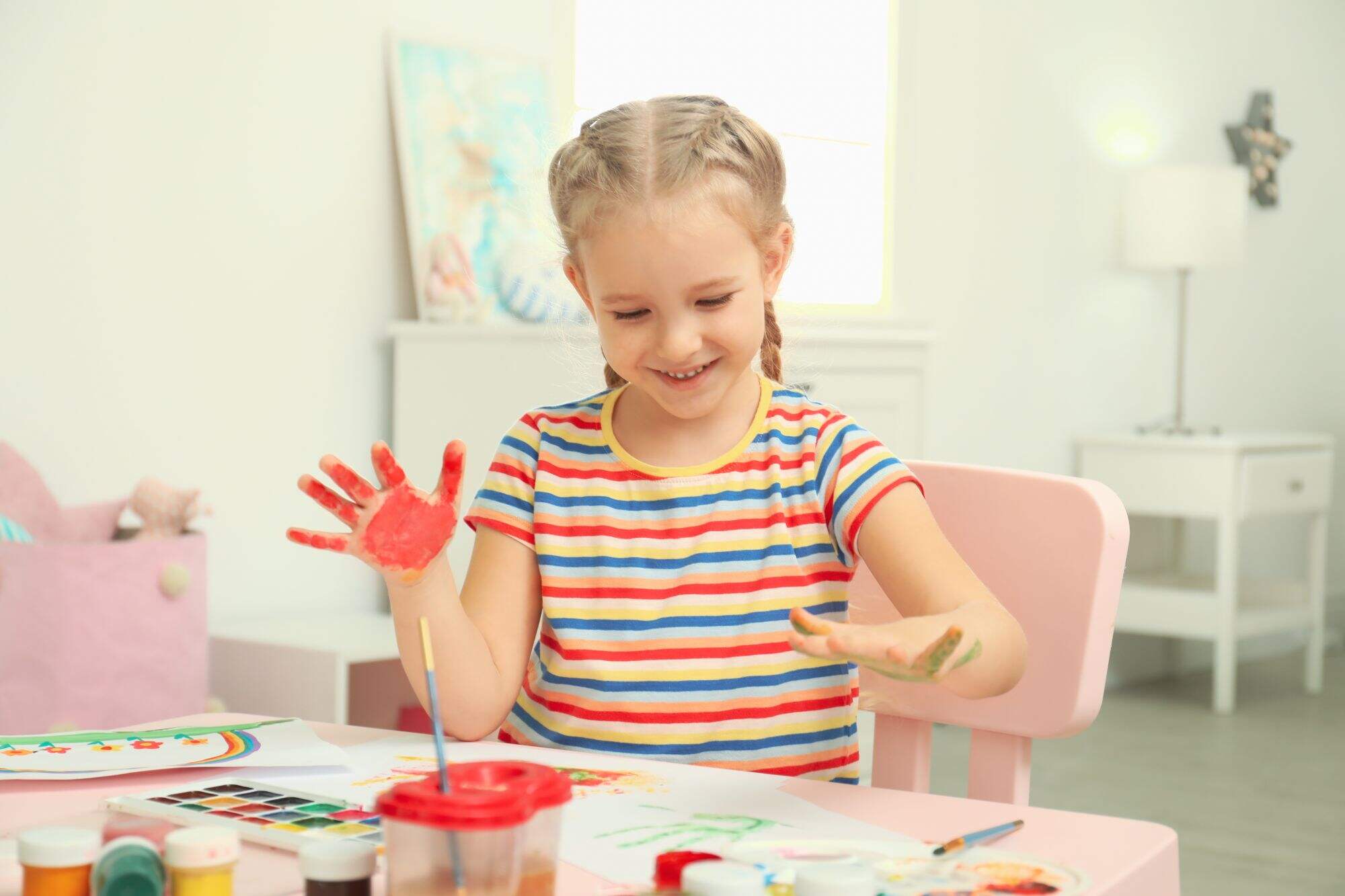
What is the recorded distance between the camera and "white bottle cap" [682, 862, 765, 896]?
513 mm

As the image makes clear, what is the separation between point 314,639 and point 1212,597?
2.46m

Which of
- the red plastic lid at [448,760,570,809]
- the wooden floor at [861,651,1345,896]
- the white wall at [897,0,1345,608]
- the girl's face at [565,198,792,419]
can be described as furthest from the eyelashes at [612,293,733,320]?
the white wall at [897,0,1345,608]

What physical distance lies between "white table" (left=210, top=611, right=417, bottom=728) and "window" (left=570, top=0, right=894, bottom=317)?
126cm

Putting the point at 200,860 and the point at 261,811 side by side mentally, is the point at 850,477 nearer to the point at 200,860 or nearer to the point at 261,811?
the point at 261,811

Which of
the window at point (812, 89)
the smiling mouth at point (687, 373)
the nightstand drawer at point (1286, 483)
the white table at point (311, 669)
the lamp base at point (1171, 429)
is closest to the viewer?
the smiling mouth at point (687, 373)

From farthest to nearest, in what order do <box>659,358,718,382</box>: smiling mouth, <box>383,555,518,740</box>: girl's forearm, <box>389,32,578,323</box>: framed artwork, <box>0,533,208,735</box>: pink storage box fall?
<box>389,32,578,323</box>: framed artwork → <box>0,533,208,735</box>: pink storage box → <box>659,358,718,382</box>: smiling mouth → <box>383,555,518,740</box>: girl's forearm

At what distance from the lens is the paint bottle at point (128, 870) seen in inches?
20.0

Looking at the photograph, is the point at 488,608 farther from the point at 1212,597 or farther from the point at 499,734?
the point at 1212,597

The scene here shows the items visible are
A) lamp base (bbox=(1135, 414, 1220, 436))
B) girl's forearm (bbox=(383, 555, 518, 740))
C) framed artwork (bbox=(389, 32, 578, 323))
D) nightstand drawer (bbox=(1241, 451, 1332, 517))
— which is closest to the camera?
girl's forearm (bbox=(383, 555, 518, 740))

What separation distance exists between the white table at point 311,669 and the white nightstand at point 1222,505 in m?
2.07

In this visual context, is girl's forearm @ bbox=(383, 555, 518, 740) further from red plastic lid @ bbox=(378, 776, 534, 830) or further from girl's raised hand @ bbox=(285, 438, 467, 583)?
red plastic lid @ bbox=(378, 776, 534, 830)

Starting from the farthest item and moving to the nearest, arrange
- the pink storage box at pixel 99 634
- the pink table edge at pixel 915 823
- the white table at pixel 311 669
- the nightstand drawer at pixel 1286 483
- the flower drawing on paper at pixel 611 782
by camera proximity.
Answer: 1. the nightstand drawer at pixel 1286 483
2. the white table at pixel 311 669
3. the pink storage box at pixel 99 634
4. the flower drawing on paper at pixel 611 782
5. the pink table edge at pixel 915 823

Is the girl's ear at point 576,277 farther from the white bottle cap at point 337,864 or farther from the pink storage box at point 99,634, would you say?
the pink storage box at point 99,634

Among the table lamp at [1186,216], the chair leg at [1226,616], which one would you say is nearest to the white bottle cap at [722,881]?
the chair leg at [1226,616]
